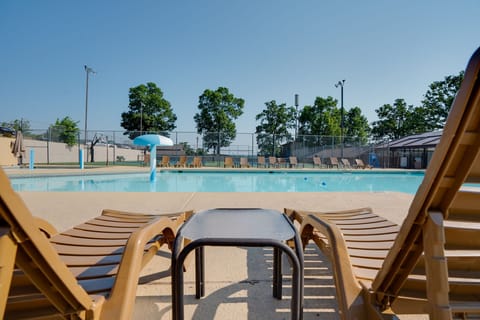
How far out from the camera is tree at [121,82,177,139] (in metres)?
35.1

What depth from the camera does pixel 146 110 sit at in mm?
35344

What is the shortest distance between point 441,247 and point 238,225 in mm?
959

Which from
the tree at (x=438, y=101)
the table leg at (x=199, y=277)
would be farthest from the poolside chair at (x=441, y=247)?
the tree at (x=438, y=101)

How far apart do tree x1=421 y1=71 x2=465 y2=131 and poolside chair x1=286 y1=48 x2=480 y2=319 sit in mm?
33758

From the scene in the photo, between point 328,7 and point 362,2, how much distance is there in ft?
4.80

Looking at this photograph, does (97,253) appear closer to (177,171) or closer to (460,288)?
(460,288)

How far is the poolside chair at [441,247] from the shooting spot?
0.62 m

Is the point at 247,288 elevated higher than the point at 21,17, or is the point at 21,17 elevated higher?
the point at 21,17

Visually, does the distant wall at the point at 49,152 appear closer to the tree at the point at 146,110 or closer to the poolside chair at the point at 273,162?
the poolside chair at the point at 273,162

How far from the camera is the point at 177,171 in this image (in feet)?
48.4

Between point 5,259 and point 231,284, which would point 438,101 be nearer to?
point 231,284

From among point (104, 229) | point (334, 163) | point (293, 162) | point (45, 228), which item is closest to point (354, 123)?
point (334, 163)

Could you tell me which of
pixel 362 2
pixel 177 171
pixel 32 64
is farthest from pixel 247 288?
pixel 32 64

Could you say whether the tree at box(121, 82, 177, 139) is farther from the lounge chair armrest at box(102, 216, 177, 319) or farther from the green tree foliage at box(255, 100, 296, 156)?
the lounge chair armrest at box(102, 216, 177, 319)
